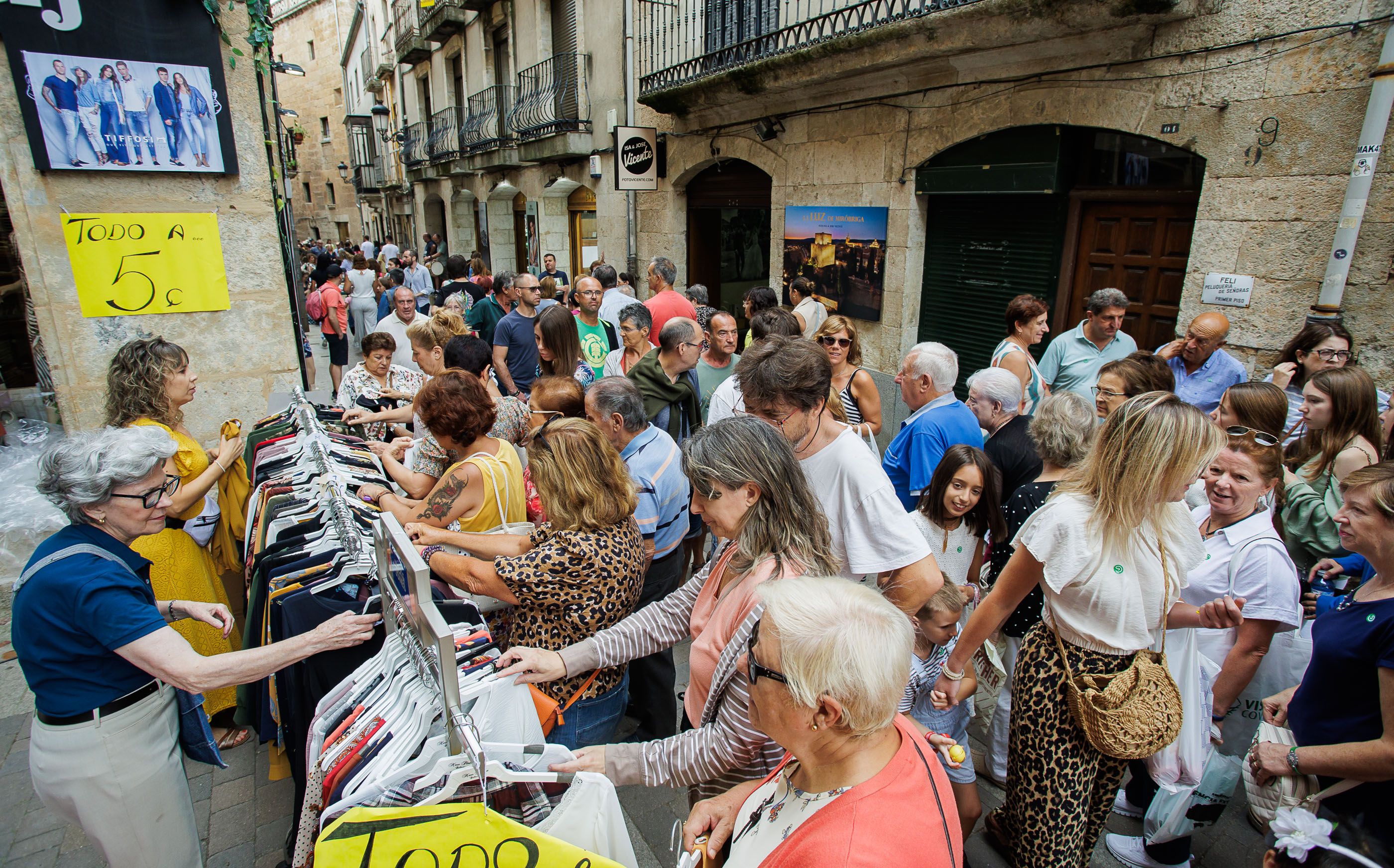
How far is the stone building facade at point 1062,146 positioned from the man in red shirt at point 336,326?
5.12m

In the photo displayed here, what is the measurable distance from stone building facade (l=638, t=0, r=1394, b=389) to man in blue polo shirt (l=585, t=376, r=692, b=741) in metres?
4.30

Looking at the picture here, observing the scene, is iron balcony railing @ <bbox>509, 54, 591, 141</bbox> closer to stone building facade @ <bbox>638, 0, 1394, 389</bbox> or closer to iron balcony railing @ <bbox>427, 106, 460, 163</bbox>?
stone building facade @ <bbox>638, 0, 1394, 389</bbox>

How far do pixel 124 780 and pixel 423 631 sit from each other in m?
1.23

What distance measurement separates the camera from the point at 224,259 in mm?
3949

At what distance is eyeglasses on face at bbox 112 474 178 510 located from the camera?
1934 millimetres

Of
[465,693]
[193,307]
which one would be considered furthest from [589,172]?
[465,693]

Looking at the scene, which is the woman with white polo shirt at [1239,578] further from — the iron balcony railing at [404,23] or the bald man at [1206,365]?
the iron balcony railing at [404,23]

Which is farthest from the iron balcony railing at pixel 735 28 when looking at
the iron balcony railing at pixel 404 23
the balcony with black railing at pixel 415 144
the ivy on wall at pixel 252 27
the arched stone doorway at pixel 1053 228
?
the balcony with black railing at pixel 415 144

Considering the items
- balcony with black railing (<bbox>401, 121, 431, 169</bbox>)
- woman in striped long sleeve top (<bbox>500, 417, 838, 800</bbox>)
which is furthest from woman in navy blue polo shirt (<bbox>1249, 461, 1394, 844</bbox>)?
balcony with black railing (<bbox>401, 121, 431, 169</bbox>)

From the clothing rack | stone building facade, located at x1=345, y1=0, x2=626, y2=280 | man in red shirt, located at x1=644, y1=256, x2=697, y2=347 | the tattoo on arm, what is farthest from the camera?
stone building facade, located at x1=345, y1=0, x2=626, y2=280

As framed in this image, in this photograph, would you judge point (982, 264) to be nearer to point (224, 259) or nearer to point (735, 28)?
point (735, 28)

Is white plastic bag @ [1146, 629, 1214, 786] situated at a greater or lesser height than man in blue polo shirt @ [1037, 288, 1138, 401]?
lesser

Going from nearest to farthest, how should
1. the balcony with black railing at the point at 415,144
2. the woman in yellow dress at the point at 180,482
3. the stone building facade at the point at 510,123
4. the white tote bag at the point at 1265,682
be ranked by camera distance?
the white tote bag at the point at 1265,682, the woman in yellow dress at the point at 180,482, the stone building facade at the point at 510,123, the balcony with black railing at the point at 415,144

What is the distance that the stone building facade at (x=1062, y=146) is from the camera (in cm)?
430
